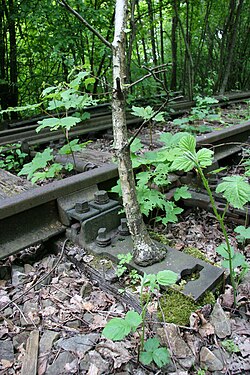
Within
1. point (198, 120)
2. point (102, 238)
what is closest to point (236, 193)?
point (102, 238)

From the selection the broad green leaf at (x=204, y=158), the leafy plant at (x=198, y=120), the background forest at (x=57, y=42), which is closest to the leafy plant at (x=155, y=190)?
the broad green leaf at (x=204, y=158)

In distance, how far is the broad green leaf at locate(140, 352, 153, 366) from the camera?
1.54 m

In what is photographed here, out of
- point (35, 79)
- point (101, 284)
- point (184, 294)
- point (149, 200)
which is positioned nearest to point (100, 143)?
point (149, 200)

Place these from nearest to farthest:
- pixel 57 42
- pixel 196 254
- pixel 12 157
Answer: pixel 196 254
pixel 12 157
pixel 57 42

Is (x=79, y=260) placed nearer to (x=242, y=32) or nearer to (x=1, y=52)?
(x=1, y=52)

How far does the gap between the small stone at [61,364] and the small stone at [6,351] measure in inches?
9.1

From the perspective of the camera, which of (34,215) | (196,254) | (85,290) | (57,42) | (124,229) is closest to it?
(85,290)

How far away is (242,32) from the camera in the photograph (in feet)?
46.8

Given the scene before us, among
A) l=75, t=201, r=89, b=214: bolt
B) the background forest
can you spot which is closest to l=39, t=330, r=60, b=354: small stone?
l=75, t=201, r=89, b=214: bolt

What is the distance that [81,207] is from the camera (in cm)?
249

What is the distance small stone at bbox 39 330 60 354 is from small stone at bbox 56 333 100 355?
0.12ft

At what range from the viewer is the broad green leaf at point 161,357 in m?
1.53

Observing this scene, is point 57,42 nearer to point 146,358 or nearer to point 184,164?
point 184,164

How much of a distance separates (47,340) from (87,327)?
0.79ft
